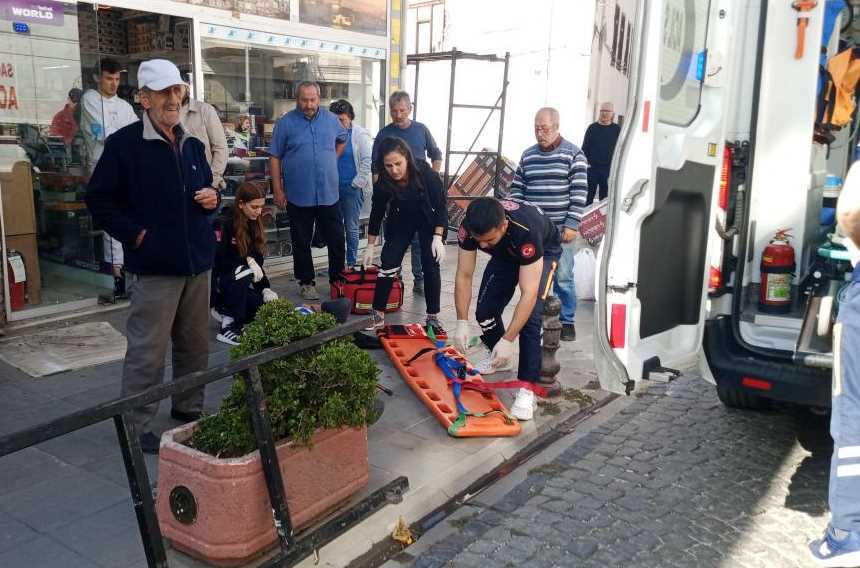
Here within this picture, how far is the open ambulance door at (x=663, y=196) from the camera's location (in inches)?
132

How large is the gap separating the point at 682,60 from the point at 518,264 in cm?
146

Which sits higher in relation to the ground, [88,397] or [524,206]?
[524,206]

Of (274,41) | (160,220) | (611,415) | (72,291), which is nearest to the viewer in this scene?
(160,220)

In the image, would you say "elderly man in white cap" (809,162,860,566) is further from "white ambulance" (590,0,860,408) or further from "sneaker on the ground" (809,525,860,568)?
"white ambulance" (590,0,860,408)

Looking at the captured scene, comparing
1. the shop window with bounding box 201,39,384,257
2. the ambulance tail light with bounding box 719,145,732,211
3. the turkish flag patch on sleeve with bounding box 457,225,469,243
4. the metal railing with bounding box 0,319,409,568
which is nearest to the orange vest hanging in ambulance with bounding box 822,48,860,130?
the ambulance tail light with bounding box 719,145,732,211

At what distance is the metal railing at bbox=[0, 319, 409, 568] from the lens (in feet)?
6.90

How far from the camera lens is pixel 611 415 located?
475 cm

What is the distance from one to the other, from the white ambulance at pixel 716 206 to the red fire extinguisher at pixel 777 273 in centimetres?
4

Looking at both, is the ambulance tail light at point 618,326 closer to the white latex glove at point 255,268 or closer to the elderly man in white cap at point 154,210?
the elderly man in white cap at point 154,210

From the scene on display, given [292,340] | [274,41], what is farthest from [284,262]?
[292,340]

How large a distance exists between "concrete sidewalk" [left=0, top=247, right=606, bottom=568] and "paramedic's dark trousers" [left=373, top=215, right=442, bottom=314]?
0.69 metres

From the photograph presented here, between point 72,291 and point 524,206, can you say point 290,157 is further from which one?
point 524,206

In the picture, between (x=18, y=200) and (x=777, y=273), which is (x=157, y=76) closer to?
(x=18, y=200)

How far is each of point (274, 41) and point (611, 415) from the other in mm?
5129
